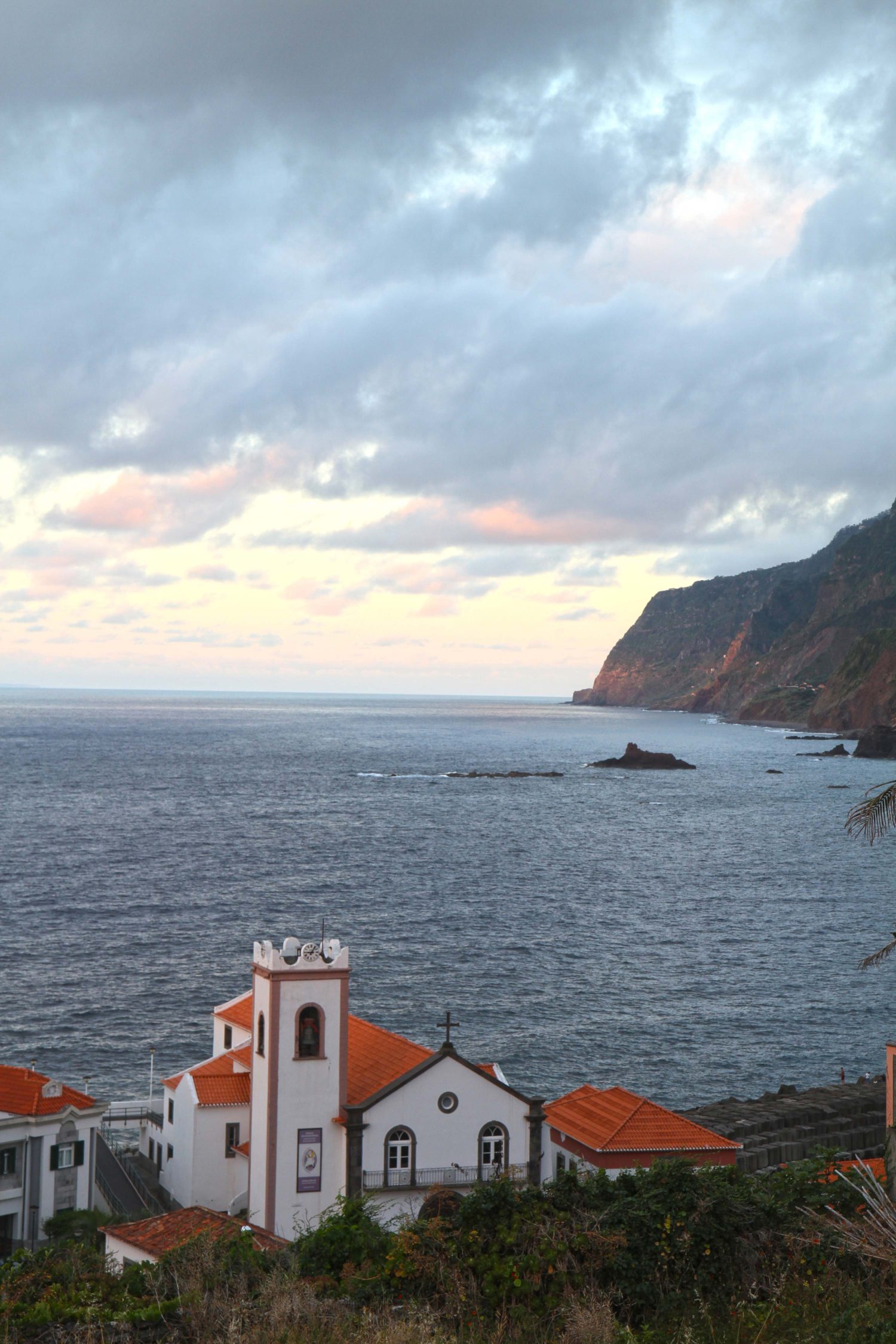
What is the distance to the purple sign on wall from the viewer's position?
30531mm

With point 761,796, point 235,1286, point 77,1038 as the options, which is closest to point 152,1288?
point 235,1286

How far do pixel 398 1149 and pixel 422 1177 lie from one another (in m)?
0.89

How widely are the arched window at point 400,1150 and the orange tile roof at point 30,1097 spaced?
8.85 metres

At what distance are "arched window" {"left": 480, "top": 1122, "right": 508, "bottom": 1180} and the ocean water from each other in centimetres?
1496

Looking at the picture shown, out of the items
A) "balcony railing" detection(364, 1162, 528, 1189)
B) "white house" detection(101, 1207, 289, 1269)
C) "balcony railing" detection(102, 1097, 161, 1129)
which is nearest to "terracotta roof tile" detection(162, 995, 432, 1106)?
"balcony railing" detection(364, 1162, 528, 1189)

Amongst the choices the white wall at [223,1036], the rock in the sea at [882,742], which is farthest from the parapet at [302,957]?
the rock in the sea at [882,742]

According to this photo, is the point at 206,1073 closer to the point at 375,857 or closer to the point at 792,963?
the point at 792,963

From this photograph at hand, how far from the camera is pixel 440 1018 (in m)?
52.4

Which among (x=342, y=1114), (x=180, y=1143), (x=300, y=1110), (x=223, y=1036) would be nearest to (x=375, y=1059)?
(x=342, y=1114)

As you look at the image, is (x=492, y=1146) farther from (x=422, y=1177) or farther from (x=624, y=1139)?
(x=624, y=1139)

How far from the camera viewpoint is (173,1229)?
25.1 metres

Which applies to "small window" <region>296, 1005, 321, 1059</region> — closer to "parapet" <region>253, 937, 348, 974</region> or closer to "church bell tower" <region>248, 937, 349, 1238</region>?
"church bell tower" <region>248, 937, 349, 1238</region>

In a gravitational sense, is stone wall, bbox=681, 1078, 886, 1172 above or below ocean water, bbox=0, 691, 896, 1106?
above

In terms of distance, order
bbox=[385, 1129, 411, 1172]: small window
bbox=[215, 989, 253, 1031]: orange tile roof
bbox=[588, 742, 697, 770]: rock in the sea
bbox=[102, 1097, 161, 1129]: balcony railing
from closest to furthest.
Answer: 1. bbox=[385, 1129, 411, 1172]: small window
2. bbox=[215, 989, 253, 1031]: orange tile roof
3. bbox=[102, 1097, 161, 1129]: balcony railing
4. bbox=[588, 742, 697, 770]: rock in the sea
